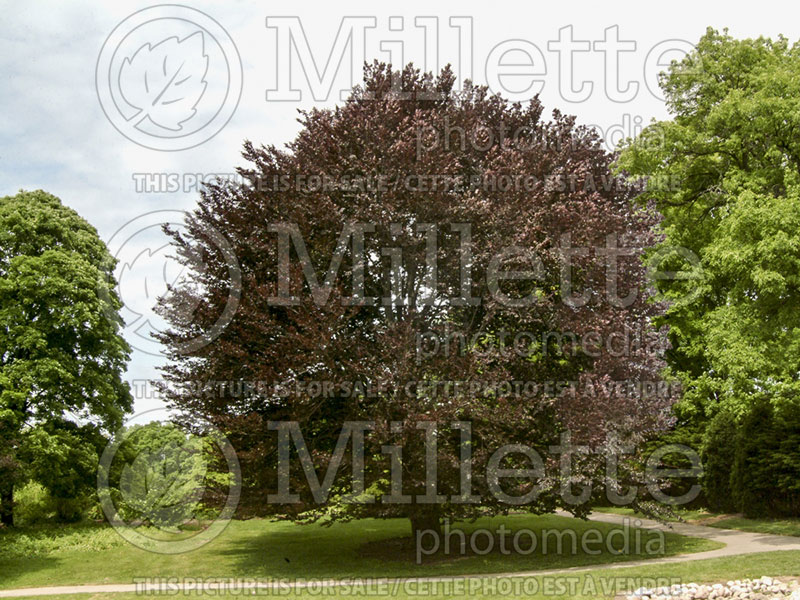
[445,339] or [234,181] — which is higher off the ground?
[234,181]

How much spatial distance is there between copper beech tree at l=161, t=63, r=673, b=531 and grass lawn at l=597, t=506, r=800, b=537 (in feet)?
17.2

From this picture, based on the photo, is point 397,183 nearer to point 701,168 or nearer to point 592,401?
point 592,401

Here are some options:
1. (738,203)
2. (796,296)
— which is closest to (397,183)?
(738,203)

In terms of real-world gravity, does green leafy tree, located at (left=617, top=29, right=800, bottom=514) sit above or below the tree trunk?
above

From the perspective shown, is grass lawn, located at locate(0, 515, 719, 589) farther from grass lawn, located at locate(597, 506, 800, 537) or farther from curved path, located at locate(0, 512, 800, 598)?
grass lawn, located at locate(597, 506, 800, 537)

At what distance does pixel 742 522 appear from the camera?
18281 mm

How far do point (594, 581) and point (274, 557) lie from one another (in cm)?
759

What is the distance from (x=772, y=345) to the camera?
Answer: 1630 centimetres

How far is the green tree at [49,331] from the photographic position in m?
19.6

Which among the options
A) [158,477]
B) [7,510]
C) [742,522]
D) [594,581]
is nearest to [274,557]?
[158,477]

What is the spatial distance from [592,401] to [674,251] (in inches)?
398

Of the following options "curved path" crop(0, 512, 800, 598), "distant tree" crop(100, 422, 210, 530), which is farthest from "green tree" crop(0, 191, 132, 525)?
"curved path" crop(0, 512, 800, 598)

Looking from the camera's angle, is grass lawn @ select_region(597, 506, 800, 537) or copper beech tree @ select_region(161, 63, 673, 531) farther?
grass lawn @ select_region(597, 506, 800, 537)

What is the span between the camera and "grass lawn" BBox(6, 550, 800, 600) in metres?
9.23
